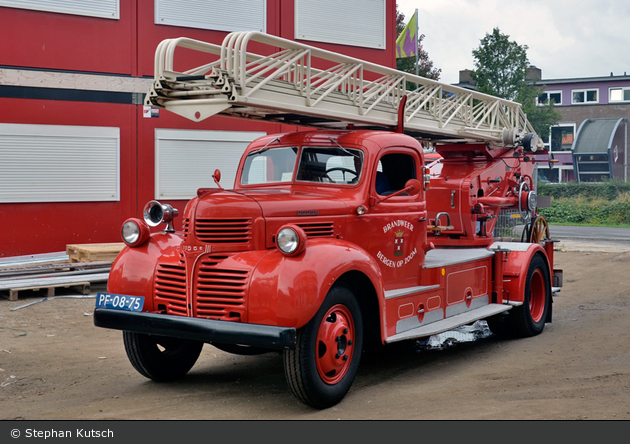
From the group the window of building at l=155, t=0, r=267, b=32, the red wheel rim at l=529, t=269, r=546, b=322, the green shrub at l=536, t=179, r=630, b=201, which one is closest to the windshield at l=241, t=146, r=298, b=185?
the red wheel rim at l=529, t=269, r=546, b=322

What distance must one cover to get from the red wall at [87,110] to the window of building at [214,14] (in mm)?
154

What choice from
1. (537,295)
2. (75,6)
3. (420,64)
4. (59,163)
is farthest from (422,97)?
(420,64)

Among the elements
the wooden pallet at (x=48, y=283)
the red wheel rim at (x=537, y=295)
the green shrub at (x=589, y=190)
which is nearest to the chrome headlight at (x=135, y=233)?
the wooden pallet at (x=48, y=283)

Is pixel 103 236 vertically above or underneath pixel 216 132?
underneath

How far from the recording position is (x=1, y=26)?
1225 centimetres

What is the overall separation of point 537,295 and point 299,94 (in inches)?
182

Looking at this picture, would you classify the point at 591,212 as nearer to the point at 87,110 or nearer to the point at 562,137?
the point at 562,137

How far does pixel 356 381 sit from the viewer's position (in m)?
6.47

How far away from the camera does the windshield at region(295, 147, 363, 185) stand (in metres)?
6.68

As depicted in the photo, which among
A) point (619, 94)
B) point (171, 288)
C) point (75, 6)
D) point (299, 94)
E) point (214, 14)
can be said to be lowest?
point (171, 288)

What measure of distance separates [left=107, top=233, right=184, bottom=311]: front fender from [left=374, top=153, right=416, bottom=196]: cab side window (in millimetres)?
2041

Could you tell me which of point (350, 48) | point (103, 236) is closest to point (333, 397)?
point (103, 236)
